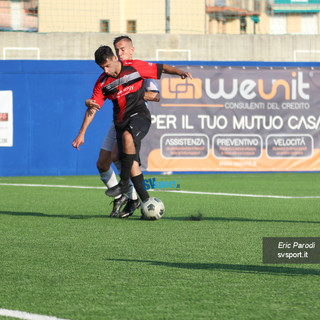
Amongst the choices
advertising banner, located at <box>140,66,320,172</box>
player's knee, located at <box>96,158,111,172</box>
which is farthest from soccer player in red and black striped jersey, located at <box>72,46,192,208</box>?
advertising banner, located at <box>140,66,320,172</box>

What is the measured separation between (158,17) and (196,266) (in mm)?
15469

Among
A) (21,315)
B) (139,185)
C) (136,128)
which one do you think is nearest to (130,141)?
(136,128)

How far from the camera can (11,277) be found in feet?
17.1

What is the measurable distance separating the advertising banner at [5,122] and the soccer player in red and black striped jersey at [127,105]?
8168mm

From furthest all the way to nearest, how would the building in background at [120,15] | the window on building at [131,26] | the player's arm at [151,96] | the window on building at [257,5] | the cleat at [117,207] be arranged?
1. the window on building at [257,5]
2. the window on building at [131,26]
3. the building in background at [120,15]
4. the cleat at [117,207]
5. the player's arm at [151,96]

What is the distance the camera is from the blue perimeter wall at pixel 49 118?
16.7 meters

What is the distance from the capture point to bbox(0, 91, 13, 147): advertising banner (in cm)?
1658

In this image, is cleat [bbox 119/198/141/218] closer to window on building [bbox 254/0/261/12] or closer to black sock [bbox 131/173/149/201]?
black sock [bbox 131/173/149/201]

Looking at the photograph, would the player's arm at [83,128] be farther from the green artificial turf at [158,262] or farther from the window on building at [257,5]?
the window on building at [257,5]

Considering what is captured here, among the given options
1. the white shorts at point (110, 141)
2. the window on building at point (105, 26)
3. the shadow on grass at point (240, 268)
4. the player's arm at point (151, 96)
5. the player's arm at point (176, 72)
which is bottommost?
the shadow on grass at point (240, 268)

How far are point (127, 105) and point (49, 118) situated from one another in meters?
8.33

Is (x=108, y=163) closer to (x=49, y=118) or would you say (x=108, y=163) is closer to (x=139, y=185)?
(x=139, y=185)

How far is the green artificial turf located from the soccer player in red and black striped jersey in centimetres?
59

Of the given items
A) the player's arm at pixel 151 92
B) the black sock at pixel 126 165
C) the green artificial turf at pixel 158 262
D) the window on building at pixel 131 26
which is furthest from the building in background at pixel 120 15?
the black sock at pixel 126 165
